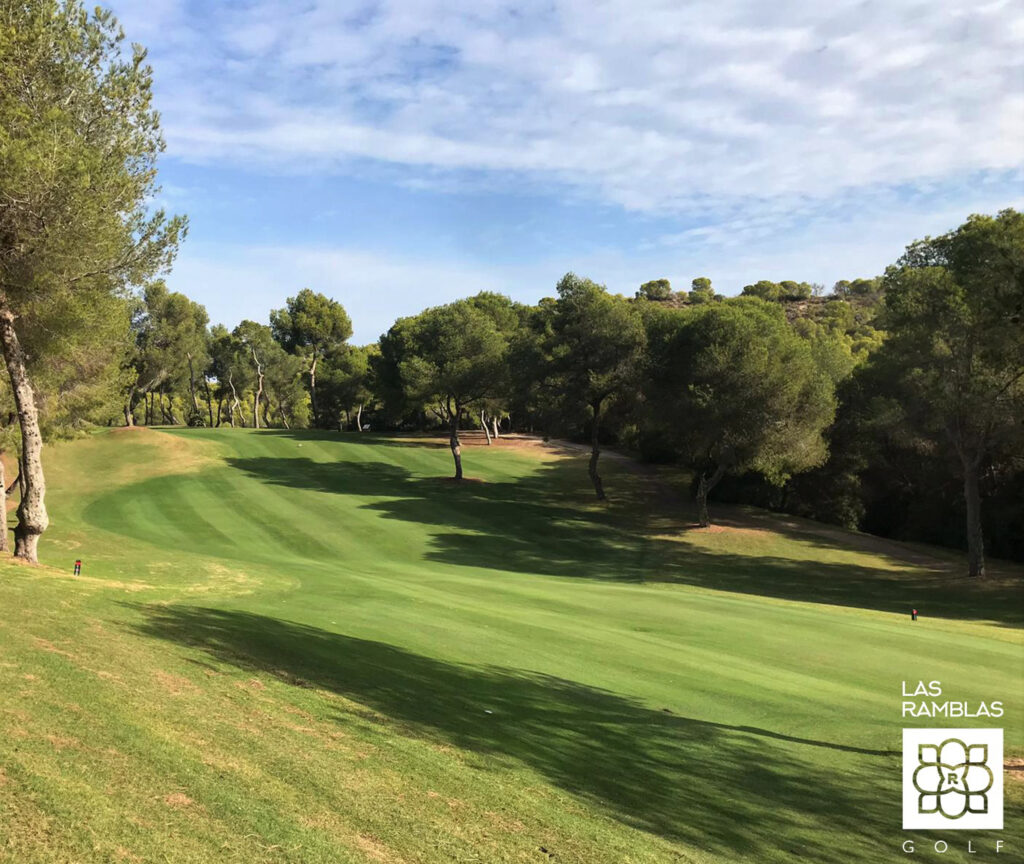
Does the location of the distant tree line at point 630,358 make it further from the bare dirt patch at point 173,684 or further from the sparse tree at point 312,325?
the sparse tree at point 312,325

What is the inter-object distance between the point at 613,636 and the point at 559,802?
9.09m

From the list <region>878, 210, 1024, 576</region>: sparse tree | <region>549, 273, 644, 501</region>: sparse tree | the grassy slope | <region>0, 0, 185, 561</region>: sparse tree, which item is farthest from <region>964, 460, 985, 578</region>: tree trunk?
<region>0, 0, 185, 561</region>: sparse tree

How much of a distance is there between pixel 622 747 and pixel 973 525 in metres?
29.7

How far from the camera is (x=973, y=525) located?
31.3 metres

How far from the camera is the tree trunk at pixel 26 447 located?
51.8 ft

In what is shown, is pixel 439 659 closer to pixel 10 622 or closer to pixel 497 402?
pixel 10 622

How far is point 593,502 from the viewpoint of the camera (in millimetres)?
45750

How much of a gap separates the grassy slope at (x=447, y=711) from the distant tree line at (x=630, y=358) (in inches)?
270

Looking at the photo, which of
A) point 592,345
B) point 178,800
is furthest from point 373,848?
point 592,345

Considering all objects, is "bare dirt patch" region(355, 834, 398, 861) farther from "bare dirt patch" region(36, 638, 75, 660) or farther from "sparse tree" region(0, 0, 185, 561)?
"sparse tree" region(0, 0, 185, 561)

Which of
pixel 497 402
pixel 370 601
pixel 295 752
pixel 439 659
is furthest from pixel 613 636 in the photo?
pixel 497 402

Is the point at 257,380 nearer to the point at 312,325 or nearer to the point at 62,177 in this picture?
the point at 312,325

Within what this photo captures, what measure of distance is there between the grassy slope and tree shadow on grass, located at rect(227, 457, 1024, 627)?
1.29m

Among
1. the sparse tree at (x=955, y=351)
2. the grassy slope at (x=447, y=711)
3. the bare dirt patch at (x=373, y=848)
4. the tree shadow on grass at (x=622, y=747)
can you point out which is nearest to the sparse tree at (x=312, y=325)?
the grassy slope at (x=447, y=711)
